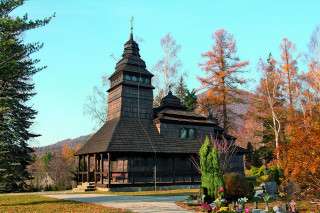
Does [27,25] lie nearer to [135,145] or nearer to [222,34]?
[135,145]

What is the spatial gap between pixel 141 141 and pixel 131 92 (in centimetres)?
515

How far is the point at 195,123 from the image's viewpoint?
25625 mm

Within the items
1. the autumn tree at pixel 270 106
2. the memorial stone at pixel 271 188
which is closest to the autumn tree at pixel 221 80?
the autumn tree at pixel 270 106

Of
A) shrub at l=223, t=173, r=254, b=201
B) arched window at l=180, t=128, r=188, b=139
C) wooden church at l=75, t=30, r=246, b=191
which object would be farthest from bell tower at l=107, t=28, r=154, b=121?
shrub at l=223, t=173, r=254, b=201

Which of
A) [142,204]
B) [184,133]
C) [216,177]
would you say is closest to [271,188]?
[216,177]

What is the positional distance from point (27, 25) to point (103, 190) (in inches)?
505

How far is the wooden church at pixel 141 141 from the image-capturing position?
70.4ft

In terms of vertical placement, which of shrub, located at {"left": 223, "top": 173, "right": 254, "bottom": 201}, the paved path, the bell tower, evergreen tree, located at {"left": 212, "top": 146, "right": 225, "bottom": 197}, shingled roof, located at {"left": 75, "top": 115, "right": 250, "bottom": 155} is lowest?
the paved path

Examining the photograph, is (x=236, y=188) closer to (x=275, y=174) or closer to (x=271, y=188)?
(x=271, y=188)

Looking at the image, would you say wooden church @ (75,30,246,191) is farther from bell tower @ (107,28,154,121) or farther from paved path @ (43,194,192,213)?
paved path @ (43,194,192,213)

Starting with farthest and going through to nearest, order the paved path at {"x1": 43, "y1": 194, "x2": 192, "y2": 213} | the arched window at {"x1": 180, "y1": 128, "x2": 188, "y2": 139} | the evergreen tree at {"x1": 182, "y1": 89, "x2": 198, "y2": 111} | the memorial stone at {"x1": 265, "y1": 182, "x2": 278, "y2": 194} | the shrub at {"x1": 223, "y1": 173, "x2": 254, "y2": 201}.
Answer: the evergreen tree at {"x1": 182, "y1": 89, "x2": 198, "y2": 111}
the arched window at {"x1": 180, "y1": 128, "x2": 188, "y2": 139}
the memorial stone at {"x1": 265, "y1": 182, "x2": 278, "y2": 194}
the shrub at {"x1": 223, "y1": 173, "x2": 254, "y2": 201}
the paved path at {"x1": 43, "y1": 194, "x2": 192, "y2": 213}

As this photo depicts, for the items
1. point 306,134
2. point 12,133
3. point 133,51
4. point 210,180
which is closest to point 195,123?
point 133,51

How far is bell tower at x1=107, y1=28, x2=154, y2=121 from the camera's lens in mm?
24375

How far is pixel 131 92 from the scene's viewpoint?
81.5 feet
